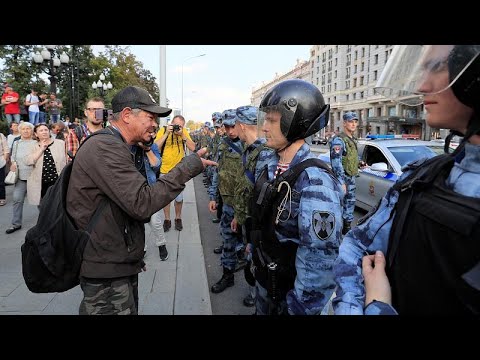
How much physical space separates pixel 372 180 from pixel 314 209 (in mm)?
5909

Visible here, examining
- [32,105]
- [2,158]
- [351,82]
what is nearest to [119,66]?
[32,105]

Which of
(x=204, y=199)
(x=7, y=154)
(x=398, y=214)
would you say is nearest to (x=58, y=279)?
(x=398, y=214)

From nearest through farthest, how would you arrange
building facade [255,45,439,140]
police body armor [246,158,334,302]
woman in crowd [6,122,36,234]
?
police body armor [246,158,334,302] → woman in crowd [6,122,36,234] → building facade [255,45,439,140]

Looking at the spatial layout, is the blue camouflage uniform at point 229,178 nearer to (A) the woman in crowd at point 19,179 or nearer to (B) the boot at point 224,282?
(B) the boot at point 224,282

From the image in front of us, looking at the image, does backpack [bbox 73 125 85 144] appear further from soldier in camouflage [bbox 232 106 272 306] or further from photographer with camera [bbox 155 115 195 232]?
soldier in camouflage [bbox 232 106 272 306]

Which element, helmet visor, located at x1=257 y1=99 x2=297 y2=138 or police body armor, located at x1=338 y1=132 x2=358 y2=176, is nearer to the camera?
helmet visor, located at x1=257 y1=99 x2=297 y2=138

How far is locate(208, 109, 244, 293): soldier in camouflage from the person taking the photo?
4.20 meters

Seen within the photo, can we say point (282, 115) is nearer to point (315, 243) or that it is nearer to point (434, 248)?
point (315, 243)

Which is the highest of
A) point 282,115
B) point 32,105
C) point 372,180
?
point 32,105

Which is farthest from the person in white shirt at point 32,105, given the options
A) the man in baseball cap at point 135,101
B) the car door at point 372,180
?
the man in baseball cap at point 135,101

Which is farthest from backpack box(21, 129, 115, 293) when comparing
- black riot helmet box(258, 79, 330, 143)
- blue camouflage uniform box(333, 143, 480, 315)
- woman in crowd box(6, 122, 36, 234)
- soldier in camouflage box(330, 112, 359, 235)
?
soldier in camouflage box(330, 112, 359, 235)

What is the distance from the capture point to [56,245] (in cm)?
192

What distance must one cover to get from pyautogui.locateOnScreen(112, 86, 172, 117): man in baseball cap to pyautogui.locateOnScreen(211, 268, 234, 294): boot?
102 inches

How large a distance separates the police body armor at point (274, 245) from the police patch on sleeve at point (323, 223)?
0.87 ft
